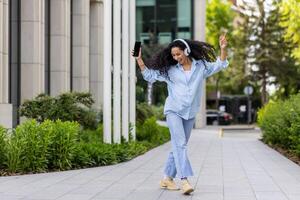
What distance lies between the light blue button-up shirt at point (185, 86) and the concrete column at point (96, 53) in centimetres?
1849

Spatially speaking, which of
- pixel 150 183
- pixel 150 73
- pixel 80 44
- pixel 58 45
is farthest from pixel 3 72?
pixel 80 44

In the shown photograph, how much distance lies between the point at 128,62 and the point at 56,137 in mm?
5594

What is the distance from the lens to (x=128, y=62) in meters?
16.2

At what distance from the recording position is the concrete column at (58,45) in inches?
834

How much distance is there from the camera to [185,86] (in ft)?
27.1

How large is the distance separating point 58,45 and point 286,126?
857 centimetres

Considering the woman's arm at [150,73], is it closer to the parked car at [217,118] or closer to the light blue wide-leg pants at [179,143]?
the light blue wide-leg pants at [179,143]

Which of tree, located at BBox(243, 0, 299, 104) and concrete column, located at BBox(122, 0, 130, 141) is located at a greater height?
tree, located at BBox(243, 0, 299, 104)

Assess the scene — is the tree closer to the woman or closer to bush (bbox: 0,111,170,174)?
bush (bbox: 0,111,170,174)

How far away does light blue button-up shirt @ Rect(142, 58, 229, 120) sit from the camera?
820 centimetres

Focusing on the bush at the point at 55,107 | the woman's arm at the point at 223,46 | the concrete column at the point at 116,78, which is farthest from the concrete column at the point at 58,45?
the woman's arm at the point at 223,46

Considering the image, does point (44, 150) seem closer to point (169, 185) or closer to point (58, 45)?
point (169, 185)

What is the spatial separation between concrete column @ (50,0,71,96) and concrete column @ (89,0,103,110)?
540 cm

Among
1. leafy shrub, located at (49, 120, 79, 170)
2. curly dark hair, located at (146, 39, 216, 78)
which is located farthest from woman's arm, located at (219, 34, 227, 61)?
leafy shrub, located at (49, 120, 79, 170)
